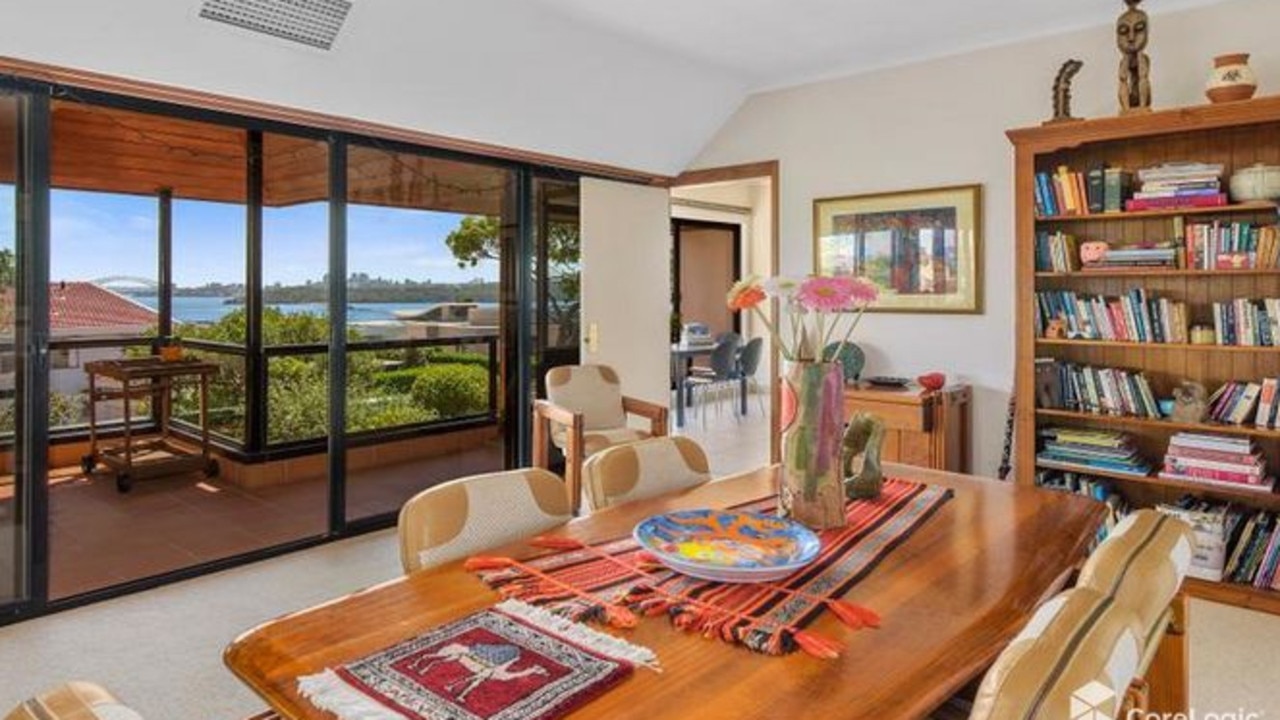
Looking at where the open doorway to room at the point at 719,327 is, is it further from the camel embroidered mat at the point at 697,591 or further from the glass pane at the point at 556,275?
the camel embroidered mat at the point at 697,591

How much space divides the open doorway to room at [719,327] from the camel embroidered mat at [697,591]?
13.5 ft

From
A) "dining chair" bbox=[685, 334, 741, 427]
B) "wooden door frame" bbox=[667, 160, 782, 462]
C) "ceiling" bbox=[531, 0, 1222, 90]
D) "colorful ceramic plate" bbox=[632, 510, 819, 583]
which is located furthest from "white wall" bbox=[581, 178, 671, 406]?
"colorful ceramic plate" bbox=[632, 510, 819, 583]

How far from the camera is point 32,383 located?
3115 mm

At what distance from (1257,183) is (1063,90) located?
89 centimetres

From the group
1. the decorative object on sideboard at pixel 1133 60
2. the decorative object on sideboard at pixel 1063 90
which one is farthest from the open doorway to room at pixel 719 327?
the decorative object on sideboard at pixel 1133 60

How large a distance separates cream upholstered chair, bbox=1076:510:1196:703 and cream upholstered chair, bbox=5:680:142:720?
126 cm

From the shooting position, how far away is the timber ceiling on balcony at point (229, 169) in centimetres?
418

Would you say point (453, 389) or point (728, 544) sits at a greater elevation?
point (453, 389)

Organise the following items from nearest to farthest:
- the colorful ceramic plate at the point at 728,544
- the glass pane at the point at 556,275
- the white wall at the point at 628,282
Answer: the colorful ceramic plate at the point at 728,544 → the glass pane at the point at 556,275 → the white wall at the point at 628,282

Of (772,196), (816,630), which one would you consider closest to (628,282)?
(772,196)

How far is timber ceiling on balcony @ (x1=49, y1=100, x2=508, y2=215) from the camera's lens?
418 centimetres

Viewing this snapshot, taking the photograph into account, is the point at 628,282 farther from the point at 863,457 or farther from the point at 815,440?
the point at 815,440

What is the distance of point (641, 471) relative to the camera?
2.21 meters

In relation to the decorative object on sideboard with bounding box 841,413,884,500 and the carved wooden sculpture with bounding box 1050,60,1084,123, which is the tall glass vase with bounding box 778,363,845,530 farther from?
the carved wooden sculpture with bounding box 1050,60,1084,123
